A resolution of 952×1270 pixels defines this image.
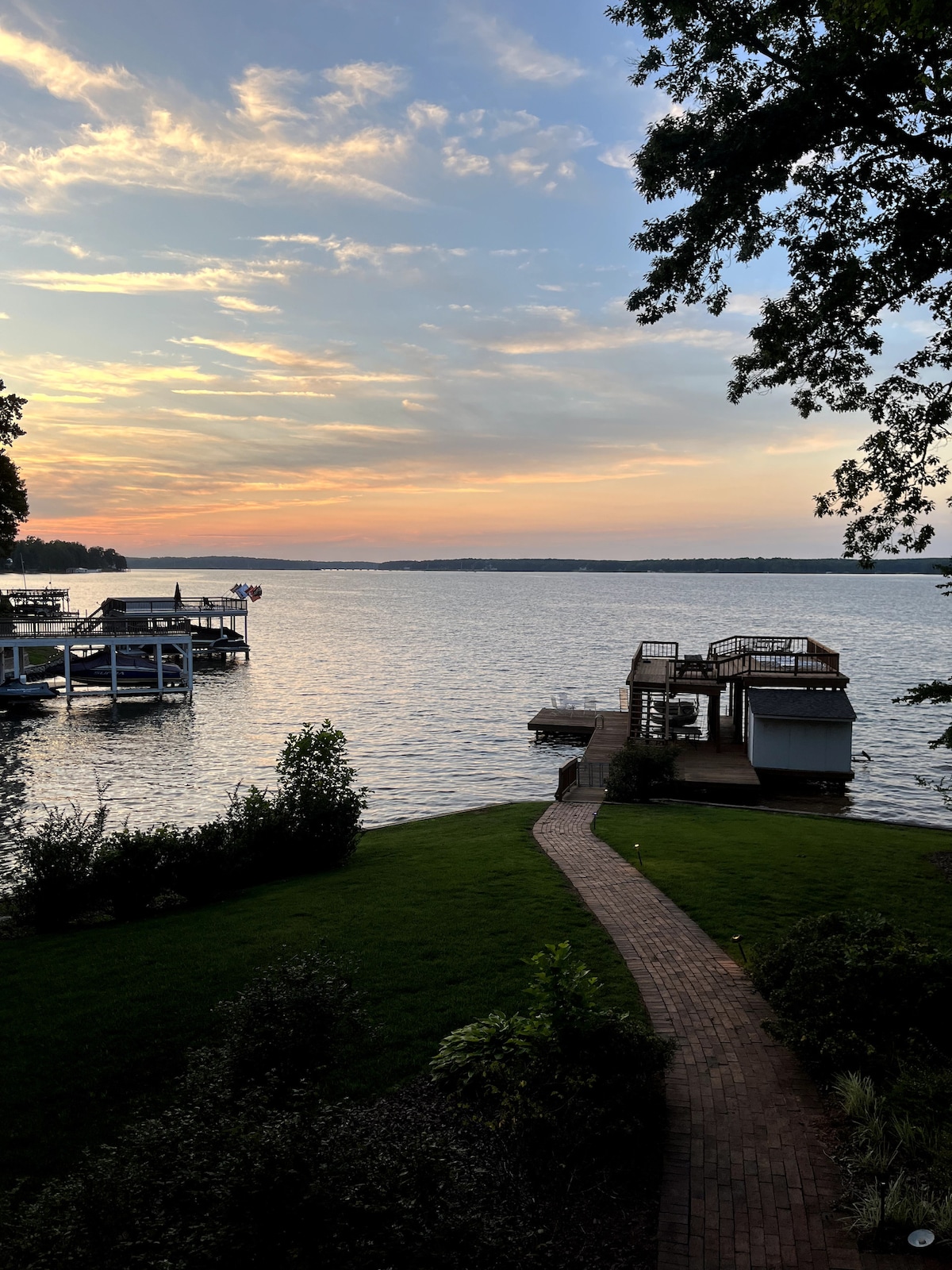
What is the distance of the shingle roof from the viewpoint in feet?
106

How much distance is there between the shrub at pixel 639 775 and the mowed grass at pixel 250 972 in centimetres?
931

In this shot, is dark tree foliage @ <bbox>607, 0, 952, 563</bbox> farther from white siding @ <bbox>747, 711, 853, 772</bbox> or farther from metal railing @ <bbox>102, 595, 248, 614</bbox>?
metal railing @ <bbox>102, 595, 248, 614</bbox>

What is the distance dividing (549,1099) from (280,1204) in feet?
10.2

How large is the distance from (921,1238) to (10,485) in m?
51.0

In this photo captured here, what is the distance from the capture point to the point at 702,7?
1195cm

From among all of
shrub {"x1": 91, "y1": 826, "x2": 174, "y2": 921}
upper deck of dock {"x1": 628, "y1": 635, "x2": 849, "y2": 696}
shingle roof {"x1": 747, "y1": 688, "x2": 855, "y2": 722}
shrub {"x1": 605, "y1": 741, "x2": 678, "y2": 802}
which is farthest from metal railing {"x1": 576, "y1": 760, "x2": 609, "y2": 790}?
shrub {"x1": 91, "y1": 826, "x2": 174, "y2": 921}

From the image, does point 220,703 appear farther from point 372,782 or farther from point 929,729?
point 929,729

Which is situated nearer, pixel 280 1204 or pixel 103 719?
pixel 280 1204

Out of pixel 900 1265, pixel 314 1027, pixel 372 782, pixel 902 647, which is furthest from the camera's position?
pixel 902 647

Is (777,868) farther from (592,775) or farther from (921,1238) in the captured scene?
(592,775)

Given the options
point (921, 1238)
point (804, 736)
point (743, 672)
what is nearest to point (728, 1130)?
point (921, 1238)

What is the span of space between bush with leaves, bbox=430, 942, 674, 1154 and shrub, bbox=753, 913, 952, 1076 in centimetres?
168

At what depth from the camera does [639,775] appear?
2625 centimetres

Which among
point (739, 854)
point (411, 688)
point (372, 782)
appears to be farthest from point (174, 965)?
point (411, 688)
